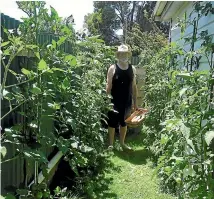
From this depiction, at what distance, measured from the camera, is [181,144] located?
2395 mm

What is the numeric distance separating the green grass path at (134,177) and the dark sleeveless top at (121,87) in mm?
863

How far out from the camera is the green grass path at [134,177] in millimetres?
3859

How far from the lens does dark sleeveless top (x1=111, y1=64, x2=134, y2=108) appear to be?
547 centimetres

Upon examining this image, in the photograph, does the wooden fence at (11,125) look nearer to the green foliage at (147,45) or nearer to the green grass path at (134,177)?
the green grass path at (134,177)

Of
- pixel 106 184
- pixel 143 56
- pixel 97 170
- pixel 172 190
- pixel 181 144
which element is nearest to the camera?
pixel 181 144

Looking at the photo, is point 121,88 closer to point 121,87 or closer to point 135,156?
point 121,87

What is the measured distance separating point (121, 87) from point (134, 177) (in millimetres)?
1622

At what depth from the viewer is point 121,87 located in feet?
18.1

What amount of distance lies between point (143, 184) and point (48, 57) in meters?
2.33

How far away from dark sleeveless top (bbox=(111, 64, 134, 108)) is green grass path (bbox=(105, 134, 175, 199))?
2.83 ft

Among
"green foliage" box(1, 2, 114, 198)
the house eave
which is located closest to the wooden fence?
"green foliage" box(1, 2, 114, 198)

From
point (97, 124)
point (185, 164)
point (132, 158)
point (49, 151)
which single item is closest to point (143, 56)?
point (132, 158)

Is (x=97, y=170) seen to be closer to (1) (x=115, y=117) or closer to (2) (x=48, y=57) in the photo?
(1) (x=115, y=117)

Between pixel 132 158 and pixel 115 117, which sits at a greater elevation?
pixel 115 117
